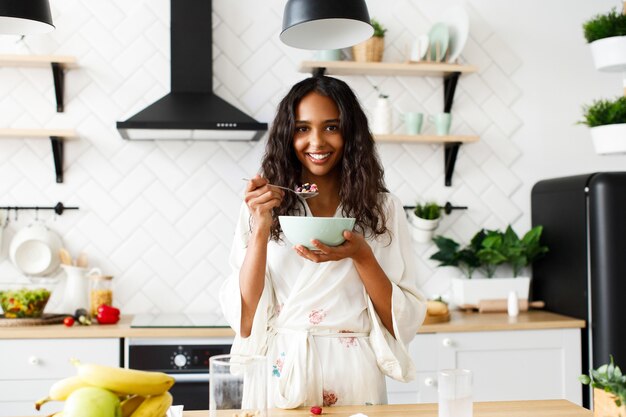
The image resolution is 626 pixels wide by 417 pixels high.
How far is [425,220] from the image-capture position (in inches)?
134

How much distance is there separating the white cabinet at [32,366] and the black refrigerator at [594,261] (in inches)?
81.7

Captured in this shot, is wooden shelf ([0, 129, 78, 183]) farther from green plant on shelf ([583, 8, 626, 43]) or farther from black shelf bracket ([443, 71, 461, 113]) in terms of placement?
green plant on shelf ([583, 8, 626, 43])

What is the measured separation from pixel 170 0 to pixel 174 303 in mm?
1424

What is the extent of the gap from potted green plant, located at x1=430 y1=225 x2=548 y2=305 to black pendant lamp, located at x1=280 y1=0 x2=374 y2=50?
5.67 ft

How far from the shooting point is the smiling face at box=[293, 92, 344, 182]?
1858 mm

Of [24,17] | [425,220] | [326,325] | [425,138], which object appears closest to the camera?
[24,17]

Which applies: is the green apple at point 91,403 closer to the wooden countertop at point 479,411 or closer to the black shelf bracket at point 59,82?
the wooden countertop at point 479,411

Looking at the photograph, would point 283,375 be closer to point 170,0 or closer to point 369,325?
point 369,325

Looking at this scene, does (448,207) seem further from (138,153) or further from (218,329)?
(138,153)

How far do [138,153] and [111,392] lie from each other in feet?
7.79

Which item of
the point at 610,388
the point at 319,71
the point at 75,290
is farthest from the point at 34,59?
the point at 610,388

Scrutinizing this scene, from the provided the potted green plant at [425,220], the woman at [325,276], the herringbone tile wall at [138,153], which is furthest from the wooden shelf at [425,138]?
the woman at [325,276]

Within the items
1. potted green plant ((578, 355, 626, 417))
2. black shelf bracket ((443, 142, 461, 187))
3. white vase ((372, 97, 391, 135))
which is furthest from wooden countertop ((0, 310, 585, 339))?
potted green plant ((578, 355, 626, 417))

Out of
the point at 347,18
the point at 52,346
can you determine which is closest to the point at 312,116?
the point at 347,18
